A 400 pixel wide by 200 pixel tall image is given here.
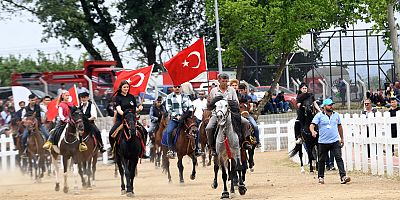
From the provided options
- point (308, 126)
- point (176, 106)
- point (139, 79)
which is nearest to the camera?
point (176, 106)

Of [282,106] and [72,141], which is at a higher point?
[282,106]

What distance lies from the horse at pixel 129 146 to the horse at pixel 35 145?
27.0 ft

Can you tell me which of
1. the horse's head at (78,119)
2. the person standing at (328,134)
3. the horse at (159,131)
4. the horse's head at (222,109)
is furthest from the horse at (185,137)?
the horse's head at (222,109)

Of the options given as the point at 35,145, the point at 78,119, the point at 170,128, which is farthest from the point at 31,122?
the point at 78,119

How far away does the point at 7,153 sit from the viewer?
36.0 m

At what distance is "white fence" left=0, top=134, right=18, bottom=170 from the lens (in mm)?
35781

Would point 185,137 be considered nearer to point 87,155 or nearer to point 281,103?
point 87,155

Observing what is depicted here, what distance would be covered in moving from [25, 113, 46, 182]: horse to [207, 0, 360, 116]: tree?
44.5ft

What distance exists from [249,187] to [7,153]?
52.3ft

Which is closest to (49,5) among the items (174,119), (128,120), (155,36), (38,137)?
(155,36)

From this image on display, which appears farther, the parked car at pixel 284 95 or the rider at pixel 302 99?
the parked car at pixel 284 95

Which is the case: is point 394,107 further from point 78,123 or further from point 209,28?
point 209,28

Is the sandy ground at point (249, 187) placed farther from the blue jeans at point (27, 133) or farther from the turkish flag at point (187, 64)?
the turkish flag at point (187, 64)

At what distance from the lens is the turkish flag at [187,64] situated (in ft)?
98.7
